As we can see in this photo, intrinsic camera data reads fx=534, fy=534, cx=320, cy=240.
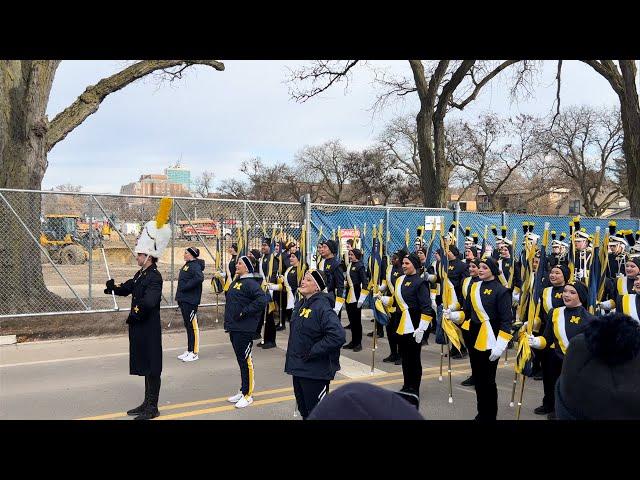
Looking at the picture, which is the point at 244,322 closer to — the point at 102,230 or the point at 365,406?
the point at 365,406

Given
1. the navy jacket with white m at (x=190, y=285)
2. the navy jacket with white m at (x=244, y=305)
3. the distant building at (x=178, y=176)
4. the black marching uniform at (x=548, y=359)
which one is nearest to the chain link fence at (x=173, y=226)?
the navy jacket with white m at (x=190, y=285)

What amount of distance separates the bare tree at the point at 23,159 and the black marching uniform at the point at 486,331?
29.0 ft

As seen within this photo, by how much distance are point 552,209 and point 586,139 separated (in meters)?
27.4

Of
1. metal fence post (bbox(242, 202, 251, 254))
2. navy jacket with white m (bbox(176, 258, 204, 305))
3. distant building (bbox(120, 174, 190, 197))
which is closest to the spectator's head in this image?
navy jacket with white m (bbox(176, 258, 204, 305))

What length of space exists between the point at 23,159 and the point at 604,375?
12.1 m

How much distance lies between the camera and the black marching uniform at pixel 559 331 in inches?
224

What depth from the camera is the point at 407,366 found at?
7.13 metres

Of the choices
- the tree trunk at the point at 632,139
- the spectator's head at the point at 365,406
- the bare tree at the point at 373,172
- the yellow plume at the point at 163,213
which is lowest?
the spectator's head at the point at 365,406

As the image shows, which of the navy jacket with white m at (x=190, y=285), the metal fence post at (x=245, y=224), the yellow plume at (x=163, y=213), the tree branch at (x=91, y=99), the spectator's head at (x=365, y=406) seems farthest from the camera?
the tree branch at (x=91, y=99)

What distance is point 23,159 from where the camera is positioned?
37.9 ft

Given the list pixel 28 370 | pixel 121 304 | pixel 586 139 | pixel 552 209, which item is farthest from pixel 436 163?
pixel 552 209

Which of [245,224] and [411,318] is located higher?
[245,224]

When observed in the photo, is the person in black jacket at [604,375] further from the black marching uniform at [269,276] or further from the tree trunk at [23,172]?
the tree trunk at [23,172]

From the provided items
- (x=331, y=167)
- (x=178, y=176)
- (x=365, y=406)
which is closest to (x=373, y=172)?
(x=331, y=167)
